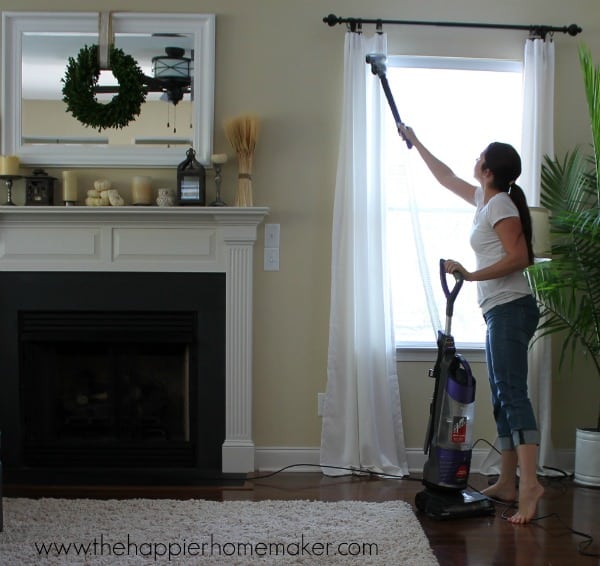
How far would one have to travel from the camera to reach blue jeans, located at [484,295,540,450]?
3.22 meters

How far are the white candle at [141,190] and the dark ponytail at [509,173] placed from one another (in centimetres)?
168

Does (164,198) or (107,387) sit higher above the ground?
(164,198)

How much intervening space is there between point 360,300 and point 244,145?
3.20 feet

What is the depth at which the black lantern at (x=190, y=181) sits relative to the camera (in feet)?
12.7

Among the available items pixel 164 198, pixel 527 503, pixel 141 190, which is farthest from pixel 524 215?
pixel 141 190

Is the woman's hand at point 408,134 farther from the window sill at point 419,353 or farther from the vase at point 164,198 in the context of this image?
the vase at point 164,198

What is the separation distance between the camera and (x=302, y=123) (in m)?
4.00

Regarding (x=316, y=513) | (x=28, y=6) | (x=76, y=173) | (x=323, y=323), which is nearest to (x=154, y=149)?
(x=76, y=173)

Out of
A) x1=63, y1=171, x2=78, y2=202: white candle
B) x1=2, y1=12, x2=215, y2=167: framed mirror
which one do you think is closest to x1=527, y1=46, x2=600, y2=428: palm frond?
x1=2, y1=12, x2=215, y2=167: framed mirror

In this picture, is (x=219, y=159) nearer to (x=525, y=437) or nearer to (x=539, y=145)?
(x=539, y=145)

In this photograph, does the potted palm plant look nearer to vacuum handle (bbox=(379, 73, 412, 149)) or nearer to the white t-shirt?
the white t-shirt

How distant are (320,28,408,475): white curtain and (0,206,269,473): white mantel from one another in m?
0.44

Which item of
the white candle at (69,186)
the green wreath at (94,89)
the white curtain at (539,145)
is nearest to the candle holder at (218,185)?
the green wreath at (94,89)

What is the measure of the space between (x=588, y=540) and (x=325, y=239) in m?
1.89
